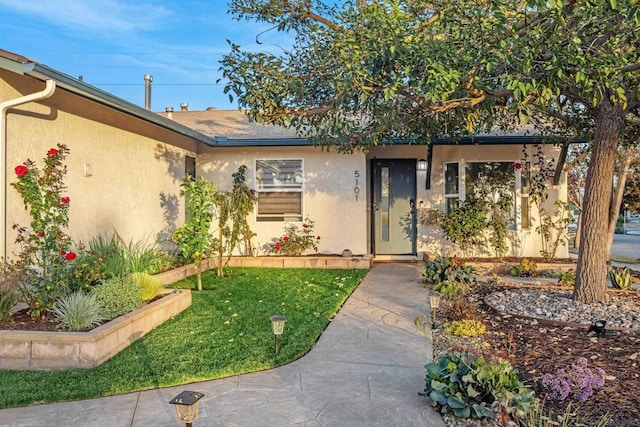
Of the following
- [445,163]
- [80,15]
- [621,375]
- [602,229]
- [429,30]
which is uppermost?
[80,15]

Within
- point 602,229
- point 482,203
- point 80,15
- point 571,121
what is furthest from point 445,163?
point 80,15

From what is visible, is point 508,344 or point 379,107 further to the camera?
point 379,107

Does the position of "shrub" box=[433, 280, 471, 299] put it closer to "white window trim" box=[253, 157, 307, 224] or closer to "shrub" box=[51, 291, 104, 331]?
"white window trim" box=[253, 157, 307, 224]

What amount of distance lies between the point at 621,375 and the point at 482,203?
6.61 metres

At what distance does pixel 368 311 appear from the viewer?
233 inches

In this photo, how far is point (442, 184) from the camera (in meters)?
10.7

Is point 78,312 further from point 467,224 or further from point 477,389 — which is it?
point 467,224

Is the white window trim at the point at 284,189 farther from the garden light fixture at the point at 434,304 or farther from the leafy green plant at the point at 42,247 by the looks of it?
the leafy green plant at the point at 42,247

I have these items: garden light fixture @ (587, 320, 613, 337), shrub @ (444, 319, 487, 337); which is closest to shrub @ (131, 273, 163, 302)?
shrub @ (444, 319, 487, 337)

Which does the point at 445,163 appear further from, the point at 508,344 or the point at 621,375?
the point at 621,375

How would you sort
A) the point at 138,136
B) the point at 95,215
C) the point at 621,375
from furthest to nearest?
the point at 138,136 < the point at 95,215 < the point at 621,375

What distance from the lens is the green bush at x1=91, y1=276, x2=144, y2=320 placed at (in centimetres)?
476

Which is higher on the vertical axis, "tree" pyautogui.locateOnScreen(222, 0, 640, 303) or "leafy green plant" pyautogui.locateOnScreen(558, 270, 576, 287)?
"tree" pyautogui.locateOnScreen(222, 0, 640, 303)

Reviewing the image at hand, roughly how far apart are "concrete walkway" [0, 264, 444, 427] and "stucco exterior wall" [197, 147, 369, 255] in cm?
550
